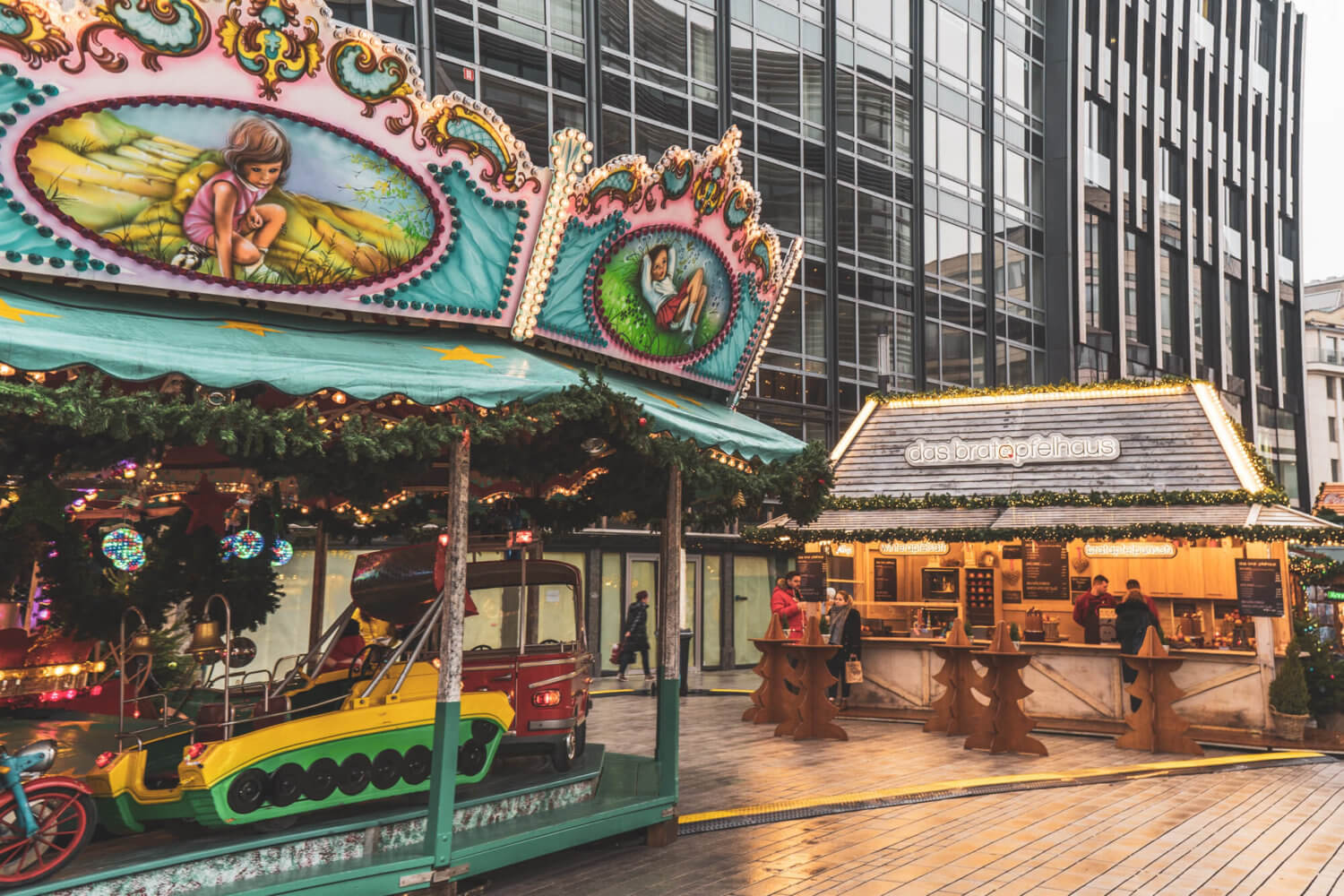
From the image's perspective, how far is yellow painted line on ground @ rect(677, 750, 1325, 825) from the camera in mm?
9492

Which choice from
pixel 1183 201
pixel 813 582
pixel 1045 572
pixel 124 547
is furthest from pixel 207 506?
pixel 1183 201

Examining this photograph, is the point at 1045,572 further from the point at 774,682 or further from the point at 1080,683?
the point at 774,682

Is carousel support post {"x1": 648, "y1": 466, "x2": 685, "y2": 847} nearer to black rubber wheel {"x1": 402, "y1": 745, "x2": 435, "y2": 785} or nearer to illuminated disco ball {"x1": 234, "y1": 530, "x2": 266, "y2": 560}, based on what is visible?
black rubber wheel {"x1": 402, "y1": 745, "x2": 435, "y2": 785}

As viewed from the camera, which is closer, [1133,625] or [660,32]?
[1133,625]

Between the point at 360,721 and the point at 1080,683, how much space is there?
1096 cm

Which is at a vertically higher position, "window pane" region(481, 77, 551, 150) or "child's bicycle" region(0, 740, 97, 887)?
"window pane" region(481, 77, 551, 150)

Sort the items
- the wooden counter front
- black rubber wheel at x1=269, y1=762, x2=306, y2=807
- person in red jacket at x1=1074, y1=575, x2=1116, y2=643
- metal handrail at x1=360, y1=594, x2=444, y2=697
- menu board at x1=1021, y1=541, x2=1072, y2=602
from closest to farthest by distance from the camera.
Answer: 1. black rubber wheel at x1=269, y1=762, x2=306, y2=807
2. metal handrail at x1=360, y1=594, x2=444, y2=697
3. the wooden counter front
4. person in red jacket at x1=1074, y1=575, x2=1116, y2=643
5. menu board at x1=1021, y1=541, x2=1072, y2=602

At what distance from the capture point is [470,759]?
25.3 feet

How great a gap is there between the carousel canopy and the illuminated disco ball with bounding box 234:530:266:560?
4400 mm

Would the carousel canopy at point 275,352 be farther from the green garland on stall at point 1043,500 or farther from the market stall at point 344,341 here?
the green garland on stall at point 1043,500

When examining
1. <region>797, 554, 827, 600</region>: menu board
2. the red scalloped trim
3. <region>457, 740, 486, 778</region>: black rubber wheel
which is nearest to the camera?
the red scalloped trim

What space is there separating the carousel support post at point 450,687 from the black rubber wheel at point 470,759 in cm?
54

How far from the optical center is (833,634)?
51.6 ft

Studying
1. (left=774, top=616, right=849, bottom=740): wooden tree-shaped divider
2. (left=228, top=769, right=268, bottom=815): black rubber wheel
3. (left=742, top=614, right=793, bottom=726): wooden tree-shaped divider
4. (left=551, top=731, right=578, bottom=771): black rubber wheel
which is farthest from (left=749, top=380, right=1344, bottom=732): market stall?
(left=228, top=769, right=268, bottom=815): black rubber wheel
